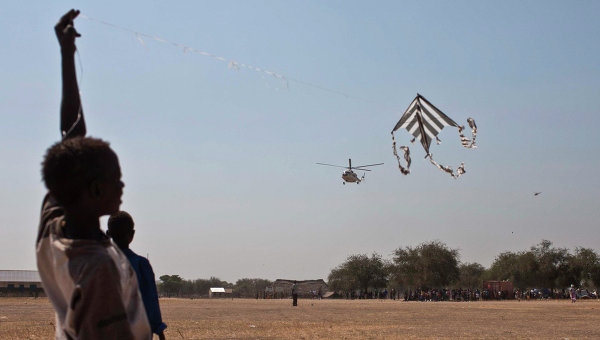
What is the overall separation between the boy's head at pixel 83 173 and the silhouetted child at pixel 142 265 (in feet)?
8.63

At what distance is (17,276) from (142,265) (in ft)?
429

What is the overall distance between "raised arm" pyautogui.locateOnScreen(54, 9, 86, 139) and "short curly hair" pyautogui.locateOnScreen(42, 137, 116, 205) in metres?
0.47

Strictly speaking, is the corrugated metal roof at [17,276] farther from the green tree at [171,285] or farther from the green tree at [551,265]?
the green tree at [551,265]

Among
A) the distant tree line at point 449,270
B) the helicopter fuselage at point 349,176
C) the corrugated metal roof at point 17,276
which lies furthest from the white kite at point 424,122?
the corrugated metal roof at point 17,276

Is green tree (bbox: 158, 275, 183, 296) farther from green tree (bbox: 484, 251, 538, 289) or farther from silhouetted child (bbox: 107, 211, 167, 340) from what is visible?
silhouetted child (bbox: 107, 211, 167, 340)

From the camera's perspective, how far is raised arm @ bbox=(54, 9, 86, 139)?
2760 mm

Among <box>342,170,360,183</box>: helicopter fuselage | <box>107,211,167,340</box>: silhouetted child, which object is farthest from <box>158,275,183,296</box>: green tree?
<box>107,211,167,340</box>: silhouetted child

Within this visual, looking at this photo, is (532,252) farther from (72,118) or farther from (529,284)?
(72,118)

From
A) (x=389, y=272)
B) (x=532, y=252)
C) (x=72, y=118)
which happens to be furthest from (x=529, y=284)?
(x=72, y=118)

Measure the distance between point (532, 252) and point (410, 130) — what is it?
96595 mm

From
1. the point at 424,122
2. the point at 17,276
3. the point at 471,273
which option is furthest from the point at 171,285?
the point at 424,122

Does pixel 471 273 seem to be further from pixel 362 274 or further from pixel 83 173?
pixel 83 173

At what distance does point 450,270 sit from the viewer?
113250 mm

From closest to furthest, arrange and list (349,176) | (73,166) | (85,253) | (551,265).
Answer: (85,253) → (73,166) → (349,176) → (551,265)
